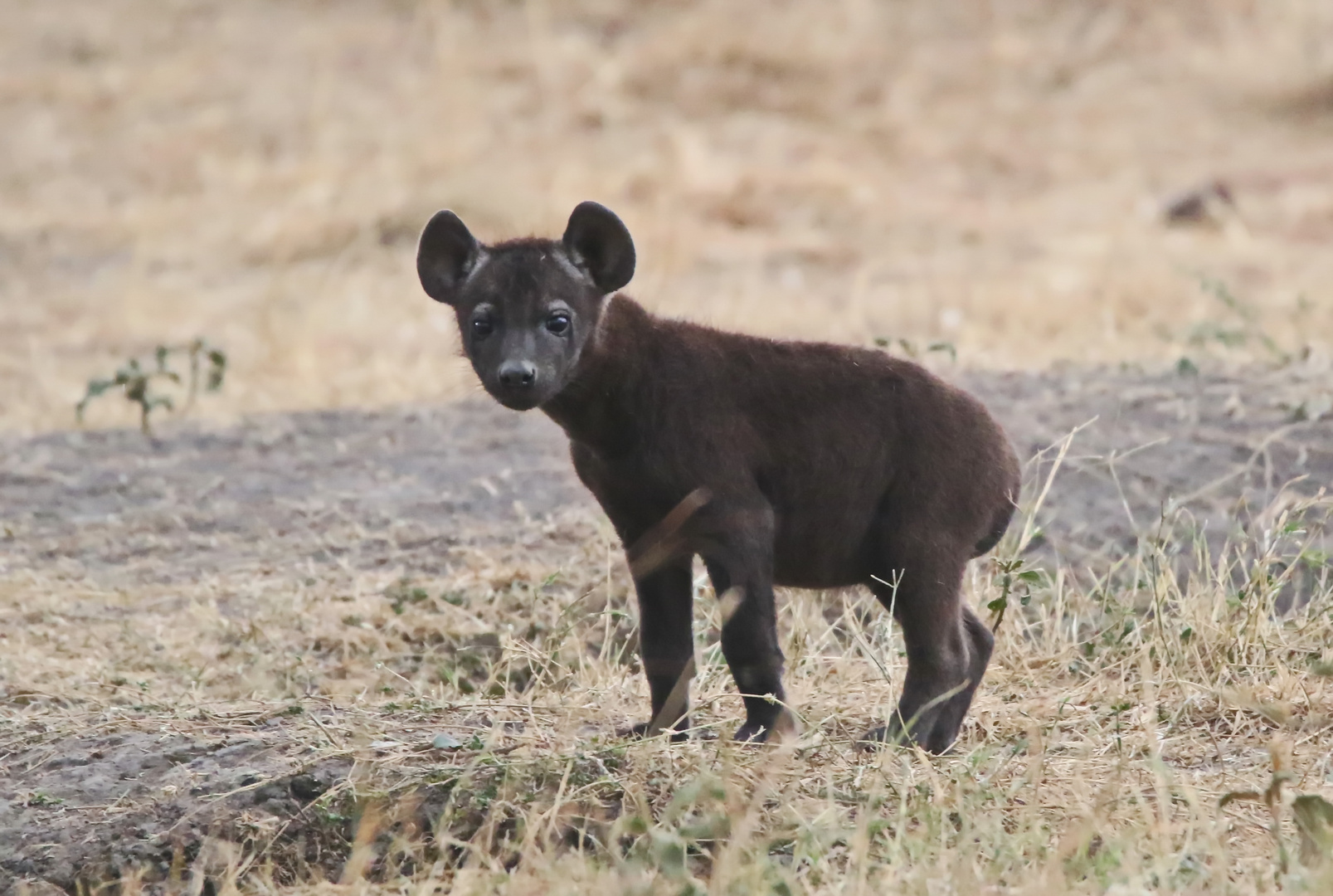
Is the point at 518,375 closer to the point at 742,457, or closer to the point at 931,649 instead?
the point at 742,457

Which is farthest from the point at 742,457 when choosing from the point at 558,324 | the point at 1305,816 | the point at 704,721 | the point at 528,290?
the point at 1305,816

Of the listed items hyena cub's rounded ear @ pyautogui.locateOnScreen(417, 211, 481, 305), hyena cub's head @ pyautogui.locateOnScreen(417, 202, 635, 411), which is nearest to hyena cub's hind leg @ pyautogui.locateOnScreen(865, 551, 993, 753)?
hyena cub's head @ pyautogui.locateOnScreen(417, 202, 635, 411)

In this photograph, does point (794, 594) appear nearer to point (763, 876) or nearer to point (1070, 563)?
point (1070, 563)

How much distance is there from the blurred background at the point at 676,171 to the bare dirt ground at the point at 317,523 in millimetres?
963

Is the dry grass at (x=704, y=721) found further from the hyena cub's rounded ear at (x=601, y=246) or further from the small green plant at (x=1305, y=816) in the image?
the hyena cub's rounded ear at (x=601, y=246)

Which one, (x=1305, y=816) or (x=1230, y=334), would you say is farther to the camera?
(x=1230, y=334)

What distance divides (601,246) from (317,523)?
2.78 metres

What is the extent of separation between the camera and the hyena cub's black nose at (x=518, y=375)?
176 inches

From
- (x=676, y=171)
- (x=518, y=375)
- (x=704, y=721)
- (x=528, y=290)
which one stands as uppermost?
(x=676, y=171)

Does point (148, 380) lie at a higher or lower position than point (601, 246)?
lower

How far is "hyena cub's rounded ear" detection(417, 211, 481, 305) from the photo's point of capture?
15.9 ft

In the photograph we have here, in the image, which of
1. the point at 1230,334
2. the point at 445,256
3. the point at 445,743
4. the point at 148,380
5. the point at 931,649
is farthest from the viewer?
the point at 1230,334

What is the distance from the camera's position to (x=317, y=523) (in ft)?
23.7

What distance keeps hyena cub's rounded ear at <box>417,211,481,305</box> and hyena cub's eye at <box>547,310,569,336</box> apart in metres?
0.34
